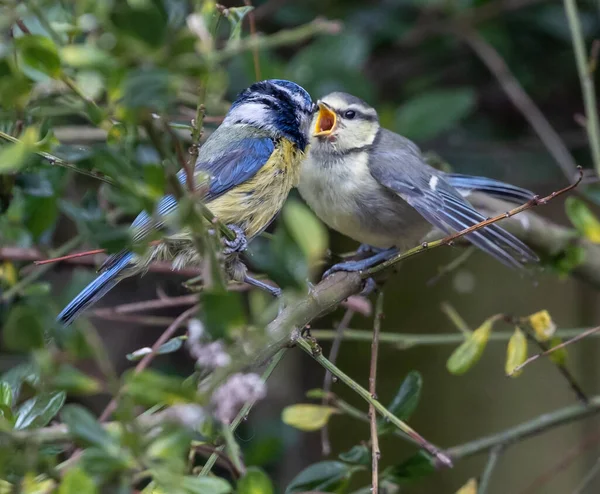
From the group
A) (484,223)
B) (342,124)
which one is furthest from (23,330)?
(342,124)

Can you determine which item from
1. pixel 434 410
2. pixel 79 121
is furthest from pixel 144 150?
pixel 434 410

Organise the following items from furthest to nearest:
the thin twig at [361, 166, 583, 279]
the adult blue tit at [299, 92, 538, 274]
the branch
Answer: the adult blue tit at [299, 92, 538, 274], the branch, the thin twig at [361, 166, 583, 279]

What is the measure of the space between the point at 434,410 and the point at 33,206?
4.54ft

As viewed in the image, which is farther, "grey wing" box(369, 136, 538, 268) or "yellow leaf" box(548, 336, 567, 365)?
"grey wing" box(369, 136, 538, 268)

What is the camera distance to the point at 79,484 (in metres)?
0.53

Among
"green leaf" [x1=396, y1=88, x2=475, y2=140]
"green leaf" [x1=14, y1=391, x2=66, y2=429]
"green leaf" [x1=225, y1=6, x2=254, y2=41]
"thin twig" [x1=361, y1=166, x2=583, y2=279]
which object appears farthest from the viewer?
"green leaf" [x1=396, y1=88, x2=475, y2=140]

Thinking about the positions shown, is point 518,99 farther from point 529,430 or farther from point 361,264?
point 529,430

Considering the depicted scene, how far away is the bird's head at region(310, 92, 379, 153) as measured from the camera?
1.64 m

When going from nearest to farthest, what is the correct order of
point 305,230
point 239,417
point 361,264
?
1. point 305,230
2. point 239,417
3. point 361,264

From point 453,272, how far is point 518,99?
53 centimetres

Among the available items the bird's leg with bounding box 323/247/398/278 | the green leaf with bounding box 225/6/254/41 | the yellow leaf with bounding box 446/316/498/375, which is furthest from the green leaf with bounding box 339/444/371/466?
the green leaf with bounding box 225/6/254/41

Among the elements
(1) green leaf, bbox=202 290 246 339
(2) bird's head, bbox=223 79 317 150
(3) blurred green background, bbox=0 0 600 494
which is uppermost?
(1) green leaf, bbox=202 290 246 339

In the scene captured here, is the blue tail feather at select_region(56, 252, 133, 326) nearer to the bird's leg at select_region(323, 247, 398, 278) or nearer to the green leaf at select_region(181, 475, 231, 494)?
the bird's leg at select_region(323, 247, 398, 278)

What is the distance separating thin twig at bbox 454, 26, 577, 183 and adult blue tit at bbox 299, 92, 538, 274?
0.74 ft
